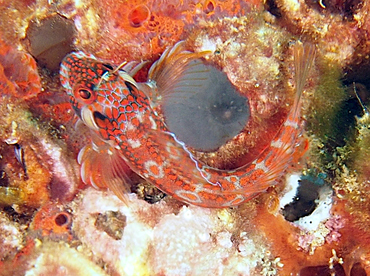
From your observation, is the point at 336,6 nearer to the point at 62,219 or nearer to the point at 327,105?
the point at 327,105

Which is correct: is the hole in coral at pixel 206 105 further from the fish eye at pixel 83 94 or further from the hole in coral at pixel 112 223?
the hole in coral at pixel 112 223

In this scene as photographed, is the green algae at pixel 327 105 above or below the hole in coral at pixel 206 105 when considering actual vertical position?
above

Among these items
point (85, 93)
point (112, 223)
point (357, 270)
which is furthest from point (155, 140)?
point (357, 270)

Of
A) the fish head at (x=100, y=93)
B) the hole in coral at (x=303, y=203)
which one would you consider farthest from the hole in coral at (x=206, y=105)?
the hole in coral at (x=303, y=203)

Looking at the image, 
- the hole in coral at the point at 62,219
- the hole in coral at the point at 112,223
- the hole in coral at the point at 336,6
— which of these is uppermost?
the hole in coral at the point at 336,6

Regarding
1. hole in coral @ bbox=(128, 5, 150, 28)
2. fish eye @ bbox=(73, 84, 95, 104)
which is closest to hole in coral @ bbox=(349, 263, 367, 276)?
fish eye @ bbox=(73, 84, 95, 104)

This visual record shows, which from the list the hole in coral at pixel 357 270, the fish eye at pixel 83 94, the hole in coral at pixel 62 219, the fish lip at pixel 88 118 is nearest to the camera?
the hole in coral at pixel 357 270

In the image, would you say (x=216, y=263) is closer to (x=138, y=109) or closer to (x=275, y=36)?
(x=138, y=109)
